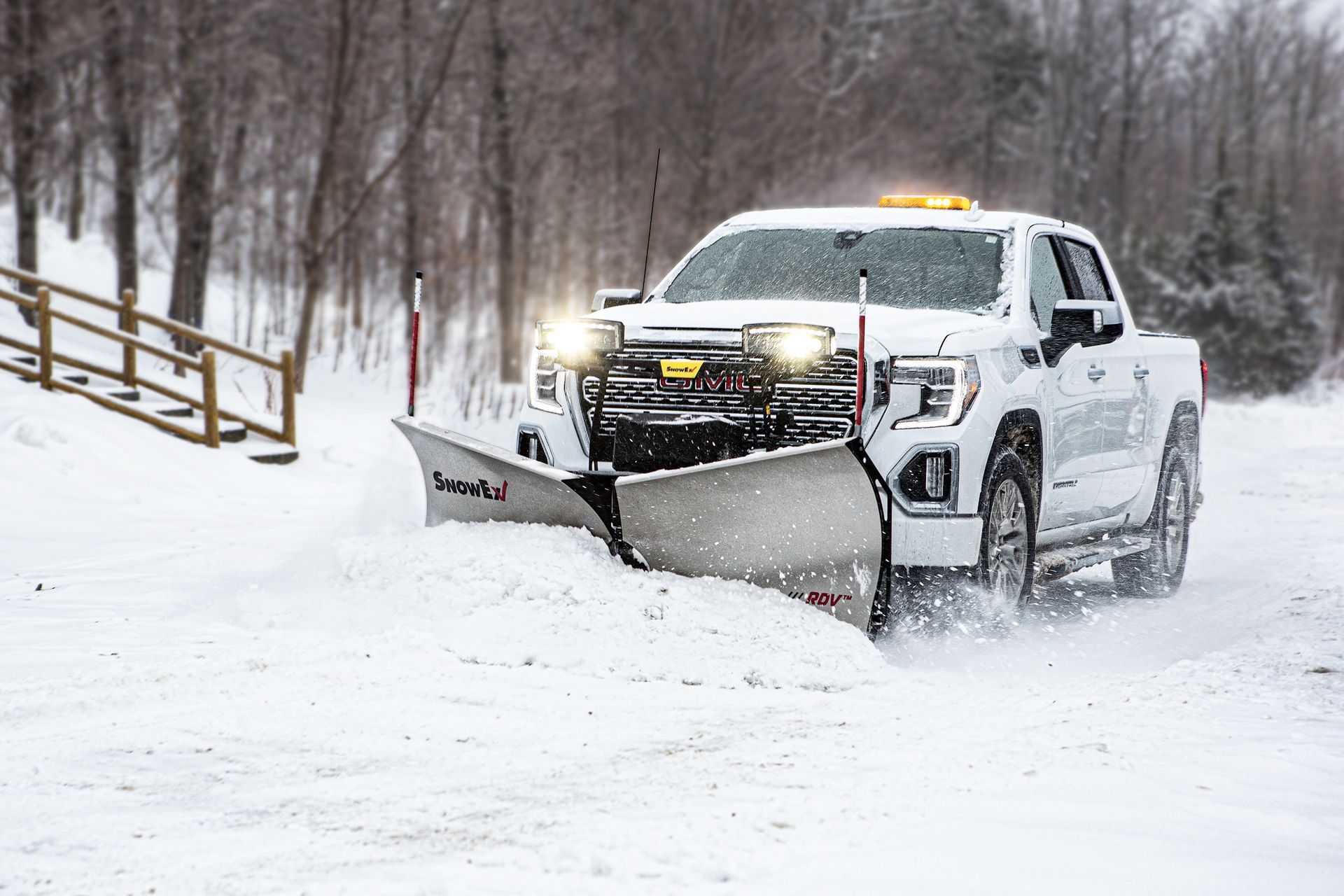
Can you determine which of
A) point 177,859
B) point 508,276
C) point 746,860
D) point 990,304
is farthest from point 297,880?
point 508,276

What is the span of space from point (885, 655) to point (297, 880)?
317cm

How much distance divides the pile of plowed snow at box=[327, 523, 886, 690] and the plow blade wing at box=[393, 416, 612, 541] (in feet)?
0.28

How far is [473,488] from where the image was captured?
6113 mm

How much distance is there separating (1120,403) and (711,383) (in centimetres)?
265

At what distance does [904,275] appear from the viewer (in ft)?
21.6

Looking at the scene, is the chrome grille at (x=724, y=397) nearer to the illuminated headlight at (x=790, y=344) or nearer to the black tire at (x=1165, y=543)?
the illuminated headlight at (x=790, y=344)

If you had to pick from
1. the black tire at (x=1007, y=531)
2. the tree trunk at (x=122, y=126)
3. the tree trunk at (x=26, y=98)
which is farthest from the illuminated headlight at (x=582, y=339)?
the tree trunk at (x=122, y=126)

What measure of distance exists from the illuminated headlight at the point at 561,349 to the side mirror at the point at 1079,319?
2033 millimetres

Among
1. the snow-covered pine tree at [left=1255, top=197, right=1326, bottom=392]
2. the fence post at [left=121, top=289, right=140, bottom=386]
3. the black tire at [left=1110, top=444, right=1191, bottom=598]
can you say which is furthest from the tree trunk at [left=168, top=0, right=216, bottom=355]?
the snow-covered pine tree at [left=1255, top=197, right=1326, bottom=392]

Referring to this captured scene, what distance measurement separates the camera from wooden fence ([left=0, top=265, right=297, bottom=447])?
12.4 meters

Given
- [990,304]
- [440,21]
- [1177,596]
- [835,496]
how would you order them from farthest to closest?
[440,21], [1177,596], [990,304], [835,496]

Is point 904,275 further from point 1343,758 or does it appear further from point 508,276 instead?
point 508,276

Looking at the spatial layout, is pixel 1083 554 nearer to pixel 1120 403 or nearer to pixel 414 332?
pixel 1120 403

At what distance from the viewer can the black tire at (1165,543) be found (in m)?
7.99
